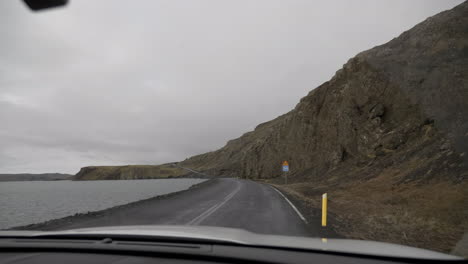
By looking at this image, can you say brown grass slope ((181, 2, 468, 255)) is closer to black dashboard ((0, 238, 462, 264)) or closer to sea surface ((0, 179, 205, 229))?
black dashboard ((0, 238, 462, 264))

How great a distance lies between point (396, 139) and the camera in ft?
91.8

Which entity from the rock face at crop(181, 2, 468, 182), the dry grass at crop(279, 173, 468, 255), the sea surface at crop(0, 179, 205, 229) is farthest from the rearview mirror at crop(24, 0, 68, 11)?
the sea surface at crop(0, 179, 205, 229)

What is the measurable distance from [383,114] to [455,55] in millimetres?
8955

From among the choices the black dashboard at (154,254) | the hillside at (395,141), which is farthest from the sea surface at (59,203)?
the black dashboard at (154,254)

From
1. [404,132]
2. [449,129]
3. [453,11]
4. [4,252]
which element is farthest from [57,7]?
[453,11]

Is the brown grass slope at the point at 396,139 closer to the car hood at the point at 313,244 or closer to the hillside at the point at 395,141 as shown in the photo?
the hillside at the point at 395,141

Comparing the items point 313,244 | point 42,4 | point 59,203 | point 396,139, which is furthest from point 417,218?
point 59,203

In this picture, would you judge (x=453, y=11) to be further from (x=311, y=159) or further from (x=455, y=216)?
(x=455, y=216)

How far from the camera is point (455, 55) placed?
26203mm

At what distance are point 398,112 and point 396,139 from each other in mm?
4292

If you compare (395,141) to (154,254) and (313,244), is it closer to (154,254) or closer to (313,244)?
(313,244)

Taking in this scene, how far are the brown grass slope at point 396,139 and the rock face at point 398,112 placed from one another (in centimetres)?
11

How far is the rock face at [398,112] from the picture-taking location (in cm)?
1990

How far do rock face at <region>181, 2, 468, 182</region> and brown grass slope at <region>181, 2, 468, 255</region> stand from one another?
4.5 inches
